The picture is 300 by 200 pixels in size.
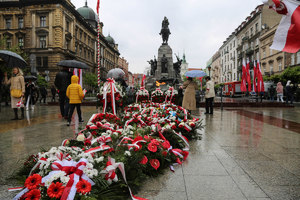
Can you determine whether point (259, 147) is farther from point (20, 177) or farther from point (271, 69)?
point (271, 69)

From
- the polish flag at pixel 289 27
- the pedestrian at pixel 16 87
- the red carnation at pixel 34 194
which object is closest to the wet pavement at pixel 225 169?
the red carnation at pixel 34 194

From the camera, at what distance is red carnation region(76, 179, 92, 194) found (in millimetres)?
2031

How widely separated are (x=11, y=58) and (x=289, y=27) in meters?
9.48

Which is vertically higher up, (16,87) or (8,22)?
(8,22)

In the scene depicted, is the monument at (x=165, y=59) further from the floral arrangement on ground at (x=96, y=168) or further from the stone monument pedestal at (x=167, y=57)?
the floral arrangement on ground at (x=96, y=168)

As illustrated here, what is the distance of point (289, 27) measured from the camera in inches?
100

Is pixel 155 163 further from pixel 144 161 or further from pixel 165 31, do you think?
pixel 165 31

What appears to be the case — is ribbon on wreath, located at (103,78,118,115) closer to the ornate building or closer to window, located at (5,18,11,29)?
the ornate building

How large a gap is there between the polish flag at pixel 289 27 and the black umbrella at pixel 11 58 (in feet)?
29.7

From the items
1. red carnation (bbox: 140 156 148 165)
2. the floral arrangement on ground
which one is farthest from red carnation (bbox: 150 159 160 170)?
red carnation (bbox: 140 156 148 165)

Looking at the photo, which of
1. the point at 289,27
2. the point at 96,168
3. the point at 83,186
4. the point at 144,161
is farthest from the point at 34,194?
the point at 289,27

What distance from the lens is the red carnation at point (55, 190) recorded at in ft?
6.40

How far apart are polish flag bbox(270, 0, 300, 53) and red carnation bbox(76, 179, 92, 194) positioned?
8.52 ft

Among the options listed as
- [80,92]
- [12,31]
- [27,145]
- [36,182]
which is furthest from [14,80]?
[12,31]
